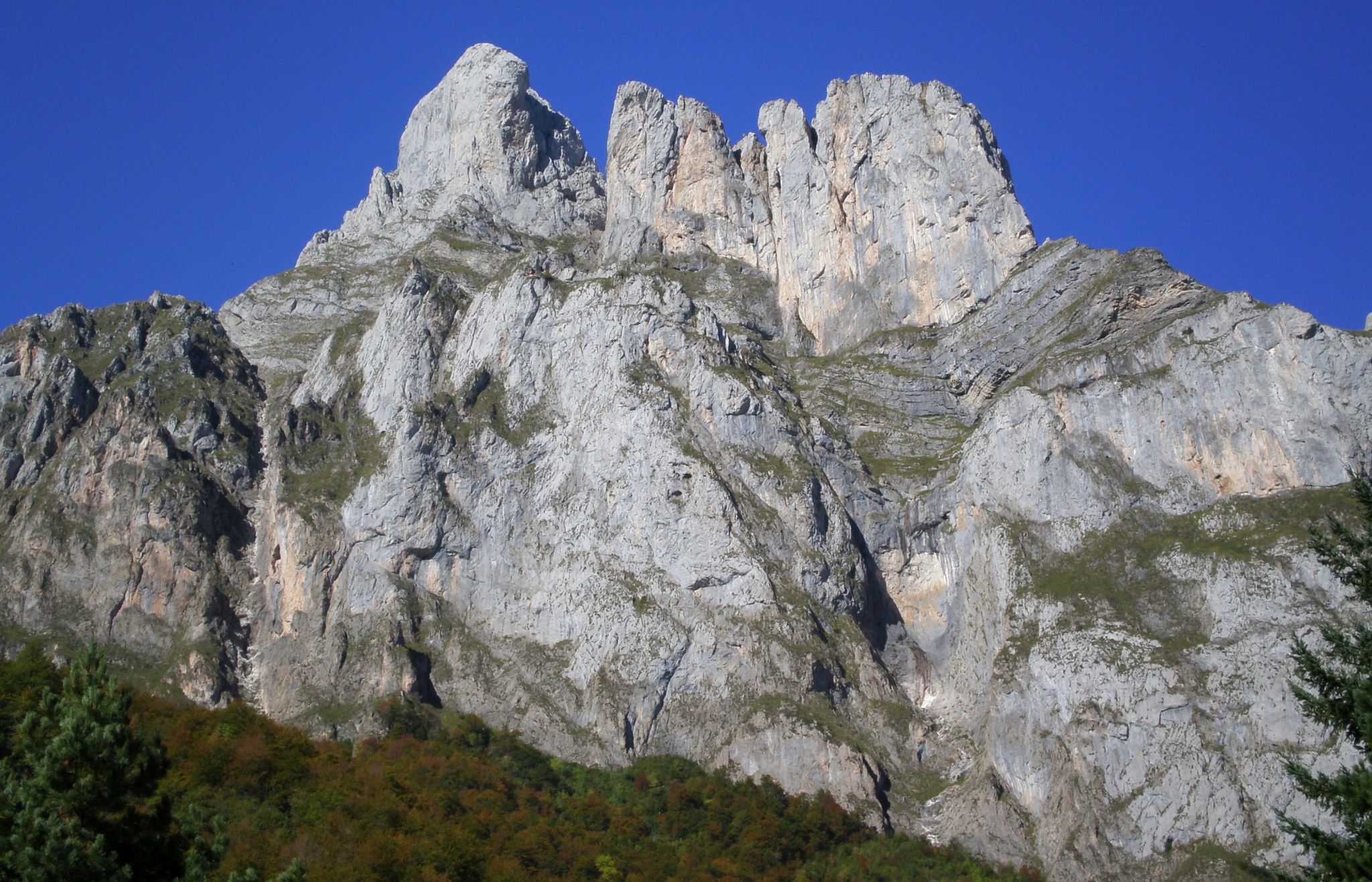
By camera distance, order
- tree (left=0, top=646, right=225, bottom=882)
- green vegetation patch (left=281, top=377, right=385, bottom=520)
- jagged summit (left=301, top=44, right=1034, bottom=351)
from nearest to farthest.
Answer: tree (left=0, top=646, right=225, bottom=882), green vegetation patch (left=281, top=377, right=385, bottom=520), jagged summit (left=301, top=44, right=1034, bottom=351)

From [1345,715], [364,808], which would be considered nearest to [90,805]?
[364,808]

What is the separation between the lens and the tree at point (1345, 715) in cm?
2403

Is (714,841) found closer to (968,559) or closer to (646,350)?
(968,559)

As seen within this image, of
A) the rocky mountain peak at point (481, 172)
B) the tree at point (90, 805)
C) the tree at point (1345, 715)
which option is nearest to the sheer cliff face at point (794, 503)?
the rocky mountain peak at point (481, 172)

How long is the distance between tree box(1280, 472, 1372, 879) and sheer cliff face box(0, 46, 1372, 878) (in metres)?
46.2

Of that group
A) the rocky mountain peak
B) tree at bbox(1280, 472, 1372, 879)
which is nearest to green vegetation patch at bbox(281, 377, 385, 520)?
the rocky mountain peak

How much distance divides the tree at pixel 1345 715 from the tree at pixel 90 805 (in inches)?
1042

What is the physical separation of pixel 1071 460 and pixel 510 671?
41388mm

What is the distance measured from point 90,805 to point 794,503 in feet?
211

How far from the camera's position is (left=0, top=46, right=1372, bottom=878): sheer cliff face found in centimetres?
7644

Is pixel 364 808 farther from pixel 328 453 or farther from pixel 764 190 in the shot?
pixel 764 190

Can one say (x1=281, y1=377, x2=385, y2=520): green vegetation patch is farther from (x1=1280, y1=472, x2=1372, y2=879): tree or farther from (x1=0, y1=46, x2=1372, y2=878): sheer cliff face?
(x1=1280, y1=472, x2=1372, y2=879): tree

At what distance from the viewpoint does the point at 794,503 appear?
9275 centimetres

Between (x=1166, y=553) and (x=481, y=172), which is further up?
(x=481, y=172)
